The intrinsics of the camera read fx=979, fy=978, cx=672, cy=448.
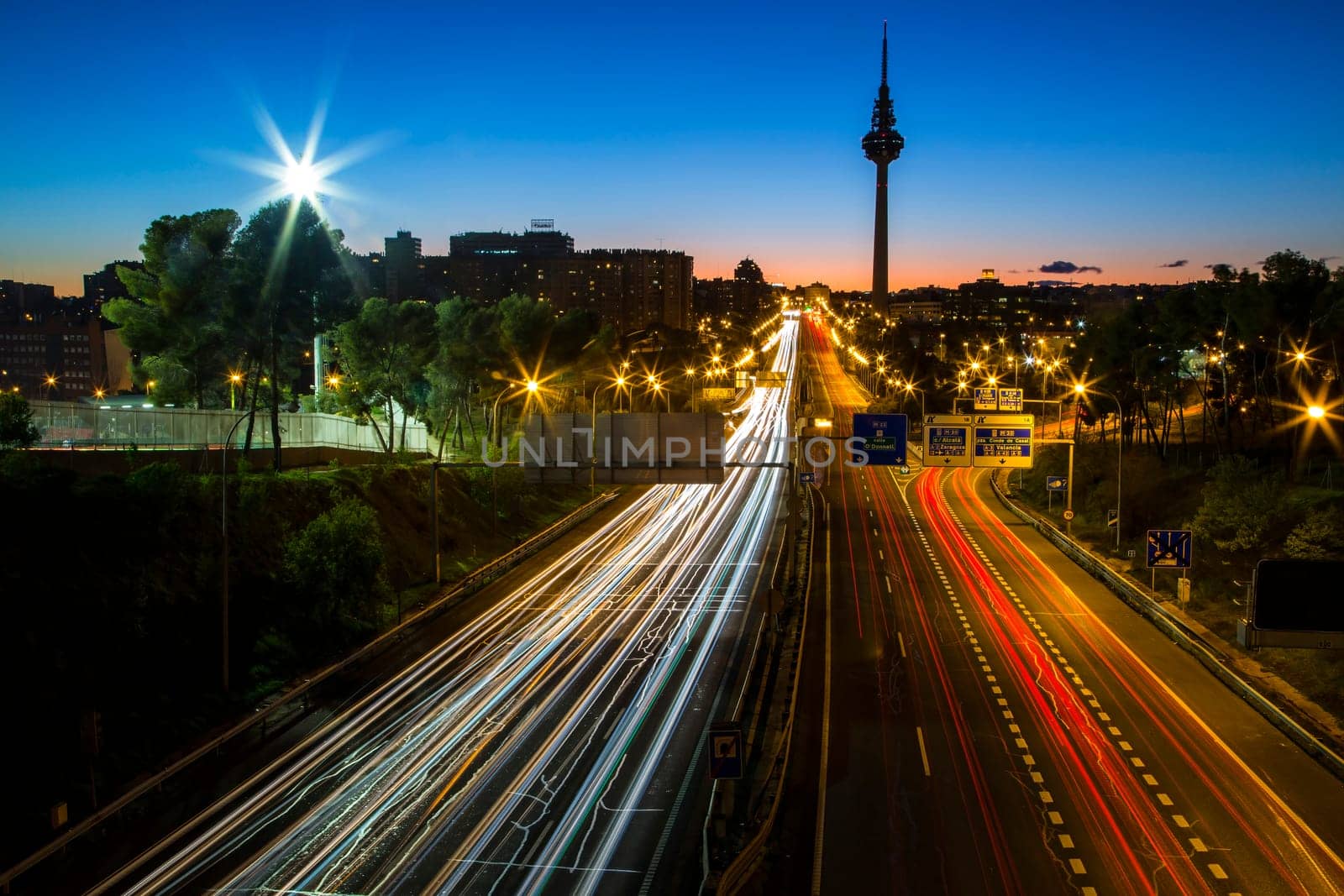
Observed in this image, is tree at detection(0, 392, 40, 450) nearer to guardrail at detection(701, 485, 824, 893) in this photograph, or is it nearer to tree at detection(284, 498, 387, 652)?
tree at detection(284, 498, 387, 652)

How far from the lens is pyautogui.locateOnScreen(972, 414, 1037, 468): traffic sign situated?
117 feet

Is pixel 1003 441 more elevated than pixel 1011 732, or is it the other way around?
pixel 1003 441

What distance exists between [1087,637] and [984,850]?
15489 millimetres

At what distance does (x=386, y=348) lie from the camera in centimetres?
5141

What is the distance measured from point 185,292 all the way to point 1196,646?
Result: 36.8 meters

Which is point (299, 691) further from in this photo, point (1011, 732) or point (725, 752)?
point (1011, 732)

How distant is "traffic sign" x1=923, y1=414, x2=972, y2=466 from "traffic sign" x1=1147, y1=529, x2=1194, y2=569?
24.1 feet

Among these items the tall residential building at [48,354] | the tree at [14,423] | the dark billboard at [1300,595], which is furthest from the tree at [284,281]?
the tall residential building at [48,354]

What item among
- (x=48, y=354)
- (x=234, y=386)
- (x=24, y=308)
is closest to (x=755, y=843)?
(x=234, y=386)

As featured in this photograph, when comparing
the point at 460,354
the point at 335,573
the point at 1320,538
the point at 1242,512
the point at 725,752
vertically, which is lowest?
the point at 725,752

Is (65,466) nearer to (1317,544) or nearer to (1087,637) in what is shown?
(1087,637)

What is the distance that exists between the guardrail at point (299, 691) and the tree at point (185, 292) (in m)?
13.4

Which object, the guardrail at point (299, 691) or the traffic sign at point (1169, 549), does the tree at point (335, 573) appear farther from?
the traffic sign at point (1169, 549)

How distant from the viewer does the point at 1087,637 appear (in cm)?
2938
